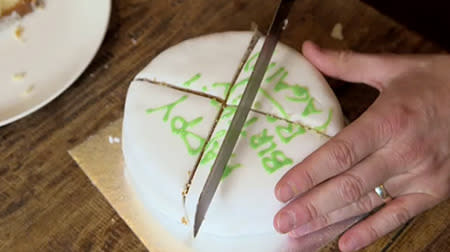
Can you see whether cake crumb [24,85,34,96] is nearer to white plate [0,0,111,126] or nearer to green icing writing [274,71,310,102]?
white plate [0,0,111,126]

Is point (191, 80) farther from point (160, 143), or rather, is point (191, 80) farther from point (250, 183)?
point (250, 183)

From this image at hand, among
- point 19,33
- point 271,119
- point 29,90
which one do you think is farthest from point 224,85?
point 19,33

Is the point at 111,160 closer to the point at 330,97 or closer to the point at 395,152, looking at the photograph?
the point at 330,97

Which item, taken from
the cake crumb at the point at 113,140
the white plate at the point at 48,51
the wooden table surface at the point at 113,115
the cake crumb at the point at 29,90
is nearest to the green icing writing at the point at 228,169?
the wooden table surface at the point at 113,115

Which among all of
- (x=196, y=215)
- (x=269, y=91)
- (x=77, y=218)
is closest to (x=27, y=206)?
(x=77, y=218)

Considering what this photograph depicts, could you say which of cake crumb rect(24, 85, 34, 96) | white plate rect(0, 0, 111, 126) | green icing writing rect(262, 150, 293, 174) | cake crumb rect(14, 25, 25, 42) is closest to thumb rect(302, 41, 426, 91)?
green icing writing rect(262, 150, 293, 174)
